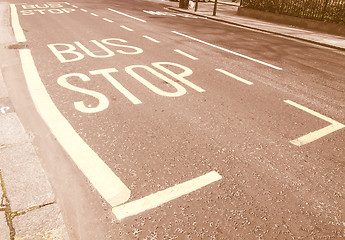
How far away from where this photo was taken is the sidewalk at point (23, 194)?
231 centimetres

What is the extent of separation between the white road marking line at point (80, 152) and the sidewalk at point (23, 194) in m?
0.39

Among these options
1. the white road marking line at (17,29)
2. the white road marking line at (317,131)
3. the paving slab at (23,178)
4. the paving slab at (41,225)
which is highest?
the white road marking line at (17,29)

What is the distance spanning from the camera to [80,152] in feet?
11.2

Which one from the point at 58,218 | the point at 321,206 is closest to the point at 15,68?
the point at 58,218

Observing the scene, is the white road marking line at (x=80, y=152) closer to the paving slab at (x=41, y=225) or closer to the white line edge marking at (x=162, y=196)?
the white line edge marking at (x=162, y=196)

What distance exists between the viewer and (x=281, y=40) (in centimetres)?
1082

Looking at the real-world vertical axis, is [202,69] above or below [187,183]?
above

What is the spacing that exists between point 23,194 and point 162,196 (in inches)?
52.9

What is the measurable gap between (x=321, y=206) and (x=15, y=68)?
20.3 feet

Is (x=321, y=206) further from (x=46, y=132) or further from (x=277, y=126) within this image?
(x=46, y=132)

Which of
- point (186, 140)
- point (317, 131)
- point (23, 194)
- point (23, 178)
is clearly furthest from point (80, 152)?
point (317, 131)

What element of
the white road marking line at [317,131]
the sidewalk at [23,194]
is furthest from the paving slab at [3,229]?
the white road marking line at [317,131]

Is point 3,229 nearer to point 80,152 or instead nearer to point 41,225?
point 41,225

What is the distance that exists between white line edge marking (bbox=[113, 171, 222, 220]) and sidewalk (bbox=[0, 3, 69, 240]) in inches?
21.5
